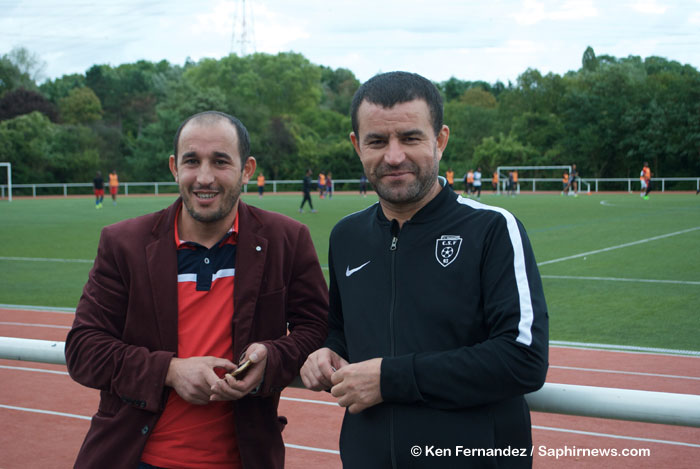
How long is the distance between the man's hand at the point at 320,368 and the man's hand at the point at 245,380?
0.14m

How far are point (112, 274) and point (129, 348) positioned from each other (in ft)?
0.96

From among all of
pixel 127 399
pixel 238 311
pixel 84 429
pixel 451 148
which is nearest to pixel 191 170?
pixel 238 311

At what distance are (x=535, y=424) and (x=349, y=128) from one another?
208 feet

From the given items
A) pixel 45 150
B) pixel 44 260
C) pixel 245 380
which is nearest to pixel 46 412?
pixel 245 380

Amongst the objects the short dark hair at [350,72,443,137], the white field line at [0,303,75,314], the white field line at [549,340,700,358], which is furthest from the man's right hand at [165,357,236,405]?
the white field line at [0,303,75,314]

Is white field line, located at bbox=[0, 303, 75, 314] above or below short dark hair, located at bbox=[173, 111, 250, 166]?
below

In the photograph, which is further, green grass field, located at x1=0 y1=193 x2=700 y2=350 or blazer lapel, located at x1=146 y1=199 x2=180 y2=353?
green grass field, located at x1=0 y1=193 x2=700 y2=350

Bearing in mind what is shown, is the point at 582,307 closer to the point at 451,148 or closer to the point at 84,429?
the point at 84,429

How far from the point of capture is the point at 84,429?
5.68 m

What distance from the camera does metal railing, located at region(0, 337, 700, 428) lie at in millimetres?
1938

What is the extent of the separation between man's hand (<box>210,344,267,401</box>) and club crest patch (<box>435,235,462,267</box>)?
2.24 feet

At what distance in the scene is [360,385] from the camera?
210 centimetres

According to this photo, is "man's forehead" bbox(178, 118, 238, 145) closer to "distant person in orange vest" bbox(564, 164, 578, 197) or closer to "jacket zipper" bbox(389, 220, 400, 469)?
"jacket zipper" bbox(389, 220, 400, 469)

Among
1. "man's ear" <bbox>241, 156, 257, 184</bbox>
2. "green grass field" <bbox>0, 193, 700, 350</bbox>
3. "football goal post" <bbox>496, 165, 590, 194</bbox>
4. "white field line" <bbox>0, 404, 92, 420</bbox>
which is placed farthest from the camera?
"football goal post" <bbox>496, 165, 590, 194</bbox>
